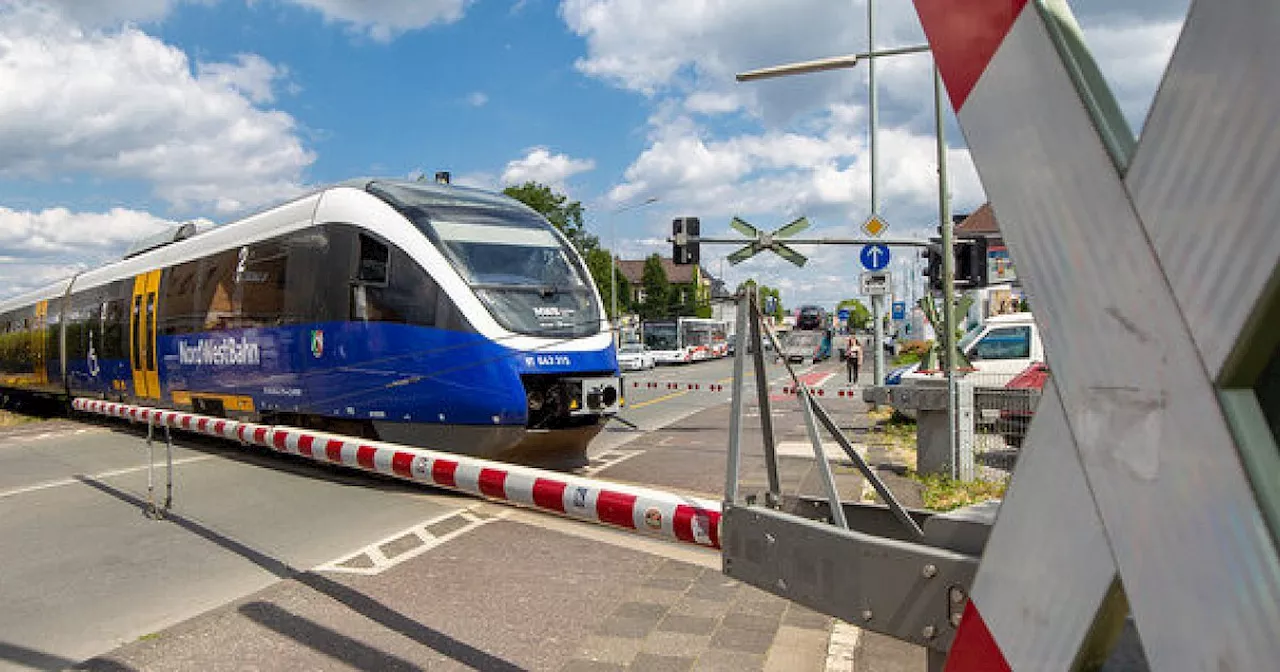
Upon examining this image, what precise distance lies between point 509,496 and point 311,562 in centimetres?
279

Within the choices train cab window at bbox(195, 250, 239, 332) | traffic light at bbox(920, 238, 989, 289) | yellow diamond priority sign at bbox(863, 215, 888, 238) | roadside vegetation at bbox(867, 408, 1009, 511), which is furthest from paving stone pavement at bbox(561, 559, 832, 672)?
yellow diamond priority sign at bbox(863, 215, 888, 238)

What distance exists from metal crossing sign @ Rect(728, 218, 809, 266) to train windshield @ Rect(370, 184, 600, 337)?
598 cm

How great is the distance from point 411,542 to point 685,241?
12.2 meters

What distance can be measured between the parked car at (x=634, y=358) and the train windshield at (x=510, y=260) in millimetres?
31484

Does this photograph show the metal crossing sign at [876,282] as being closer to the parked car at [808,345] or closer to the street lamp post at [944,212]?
the street lamp post at [944,212]

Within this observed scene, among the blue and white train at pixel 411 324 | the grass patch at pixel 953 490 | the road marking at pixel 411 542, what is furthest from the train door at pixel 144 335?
the grass patch at pixel 953 490

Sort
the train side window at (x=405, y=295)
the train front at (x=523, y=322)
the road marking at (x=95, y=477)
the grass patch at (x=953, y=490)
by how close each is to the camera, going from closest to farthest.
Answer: the grass patch at (x=953, y=490) < the train front at (x=523, y=322) < the train side window at (x=405, y=295) < the road marking at (x=95, y=477)

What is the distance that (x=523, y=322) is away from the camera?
27.1 feet

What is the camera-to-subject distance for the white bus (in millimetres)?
48438

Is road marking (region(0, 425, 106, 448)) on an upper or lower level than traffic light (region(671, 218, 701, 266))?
lower

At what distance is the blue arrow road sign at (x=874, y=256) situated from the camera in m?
15.3

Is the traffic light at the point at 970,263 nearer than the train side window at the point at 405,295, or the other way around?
the train side window at the point at 405,295

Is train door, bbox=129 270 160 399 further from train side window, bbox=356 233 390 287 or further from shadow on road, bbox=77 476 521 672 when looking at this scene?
shadow on road, bbox=77 476 521 672

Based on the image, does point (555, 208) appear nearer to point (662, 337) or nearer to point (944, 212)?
point (662, 337)
